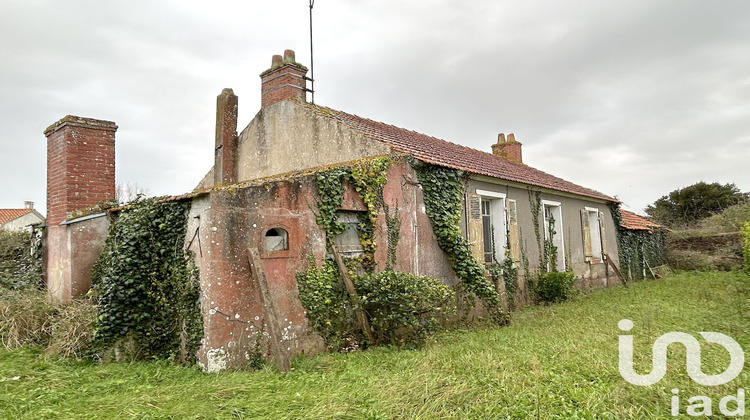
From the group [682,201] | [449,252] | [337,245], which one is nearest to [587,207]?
[449,252]

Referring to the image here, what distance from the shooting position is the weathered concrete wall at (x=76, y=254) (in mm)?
6918

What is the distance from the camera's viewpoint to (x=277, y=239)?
6.30m

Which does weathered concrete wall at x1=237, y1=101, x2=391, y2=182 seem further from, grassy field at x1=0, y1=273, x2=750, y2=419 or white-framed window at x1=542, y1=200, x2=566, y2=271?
white-framed window at x1=542, y1=200, x2=566, y2=271

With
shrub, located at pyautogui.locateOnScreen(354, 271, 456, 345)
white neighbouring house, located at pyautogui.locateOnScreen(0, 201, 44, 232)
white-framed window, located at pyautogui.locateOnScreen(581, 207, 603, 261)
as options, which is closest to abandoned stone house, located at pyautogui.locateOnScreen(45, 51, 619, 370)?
white-framed window, located at pyautogui.locateOnScreen(581, 207, 603, 261)

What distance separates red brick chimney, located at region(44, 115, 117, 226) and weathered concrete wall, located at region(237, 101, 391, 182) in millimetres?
3317

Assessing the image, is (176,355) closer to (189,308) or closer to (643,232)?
(189,308)

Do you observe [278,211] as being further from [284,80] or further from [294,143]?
[284,80]

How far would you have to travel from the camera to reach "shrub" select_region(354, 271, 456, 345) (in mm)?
6309

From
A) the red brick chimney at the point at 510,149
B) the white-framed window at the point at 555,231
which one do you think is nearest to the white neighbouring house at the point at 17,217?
the red brick chimney at the point at 510,149

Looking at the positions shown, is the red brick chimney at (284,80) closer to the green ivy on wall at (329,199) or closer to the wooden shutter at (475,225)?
the green ivy on wall at (329,199)

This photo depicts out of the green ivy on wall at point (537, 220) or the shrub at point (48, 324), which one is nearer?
the shrub at point (48, 324)

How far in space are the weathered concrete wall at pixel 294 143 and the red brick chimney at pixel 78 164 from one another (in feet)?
10.9

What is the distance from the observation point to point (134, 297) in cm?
610

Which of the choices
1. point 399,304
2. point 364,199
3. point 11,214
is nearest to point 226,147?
point 364,199
